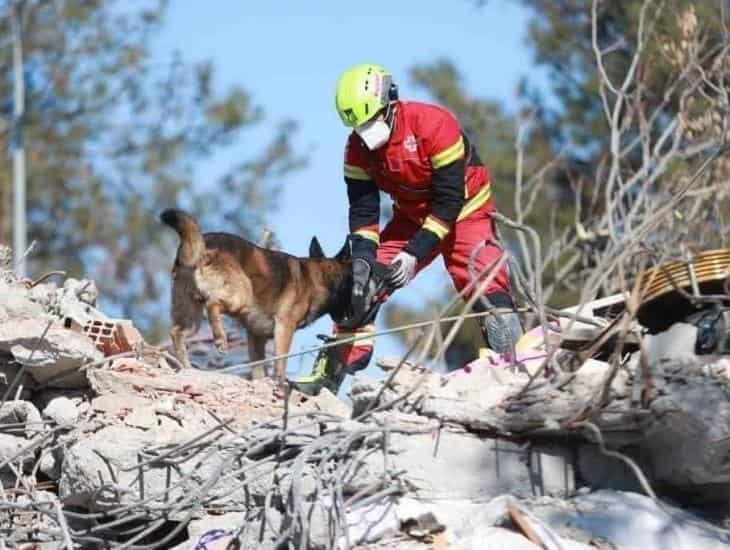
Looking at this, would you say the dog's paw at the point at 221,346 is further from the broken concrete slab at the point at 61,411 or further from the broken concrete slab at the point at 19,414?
the broken concrete slab at the point at 19,414

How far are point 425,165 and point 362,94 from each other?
1.83ft

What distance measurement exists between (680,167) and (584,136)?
5950mm

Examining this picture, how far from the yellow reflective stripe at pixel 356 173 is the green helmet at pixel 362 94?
1.67 feet

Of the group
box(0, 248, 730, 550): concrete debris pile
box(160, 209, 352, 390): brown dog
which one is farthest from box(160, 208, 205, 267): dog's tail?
box(0, 248, 730, 550): concrete debris pile

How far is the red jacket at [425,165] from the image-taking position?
9.44m

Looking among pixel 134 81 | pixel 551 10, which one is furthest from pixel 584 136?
pixel 134 81

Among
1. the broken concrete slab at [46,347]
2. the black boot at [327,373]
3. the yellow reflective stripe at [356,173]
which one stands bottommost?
the black boot at [327,373]

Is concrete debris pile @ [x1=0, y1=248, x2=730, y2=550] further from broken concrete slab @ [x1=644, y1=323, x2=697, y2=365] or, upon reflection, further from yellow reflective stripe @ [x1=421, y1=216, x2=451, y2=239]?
yellow reflective stripe @ [x1=421, y1=216, x2=451, y2=239]

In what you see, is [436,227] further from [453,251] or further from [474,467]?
[474,467]

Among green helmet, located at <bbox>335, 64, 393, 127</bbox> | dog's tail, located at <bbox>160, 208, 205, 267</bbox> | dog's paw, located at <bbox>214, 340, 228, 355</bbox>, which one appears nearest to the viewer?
green helmet, located at <bbox>335, 64, 393, 127</bbox>

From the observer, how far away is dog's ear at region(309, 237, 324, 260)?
13.1 meters

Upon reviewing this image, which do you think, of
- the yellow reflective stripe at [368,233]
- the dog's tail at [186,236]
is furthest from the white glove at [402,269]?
the dog's tail at [186,236]

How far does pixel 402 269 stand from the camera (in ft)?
31.3

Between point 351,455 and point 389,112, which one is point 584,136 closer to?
point 389,112
